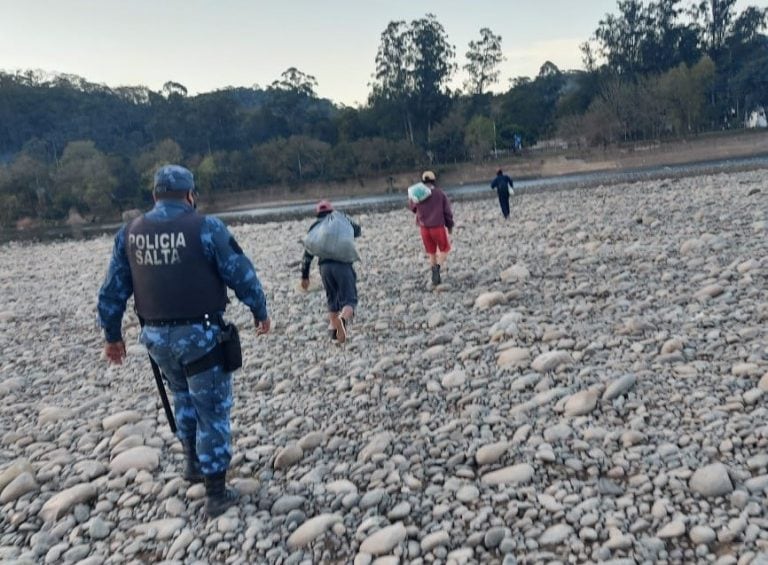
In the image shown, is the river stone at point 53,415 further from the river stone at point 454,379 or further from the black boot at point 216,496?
the river stone at point 454,379

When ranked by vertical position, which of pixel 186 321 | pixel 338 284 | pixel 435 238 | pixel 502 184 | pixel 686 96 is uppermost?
pixel 686 96

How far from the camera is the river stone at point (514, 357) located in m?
5.68

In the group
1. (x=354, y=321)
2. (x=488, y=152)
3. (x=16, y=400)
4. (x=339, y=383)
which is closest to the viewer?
(x=339, y=383)

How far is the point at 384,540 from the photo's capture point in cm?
328

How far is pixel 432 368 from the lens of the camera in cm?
598

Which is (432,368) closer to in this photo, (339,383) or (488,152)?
(339,383)

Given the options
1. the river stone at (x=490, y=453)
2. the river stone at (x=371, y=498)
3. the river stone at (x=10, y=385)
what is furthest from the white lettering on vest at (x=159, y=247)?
the river stone at (x=10, y=385)

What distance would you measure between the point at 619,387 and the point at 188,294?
126 inches

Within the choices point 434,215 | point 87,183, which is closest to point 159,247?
point 434,215

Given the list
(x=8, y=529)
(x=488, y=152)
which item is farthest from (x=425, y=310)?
(x=488, y=152)

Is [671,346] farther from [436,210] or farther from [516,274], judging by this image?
[436,210]

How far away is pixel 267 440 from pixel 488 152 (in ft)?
233

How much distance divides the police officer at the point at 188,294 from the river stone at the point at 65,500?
37.1 inches

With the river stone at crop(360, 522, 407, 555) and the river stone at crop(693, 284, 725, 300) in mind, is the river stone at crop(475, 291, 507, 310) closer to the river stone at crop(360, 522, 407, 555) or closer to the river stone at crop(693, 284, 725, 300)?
the river stone at crop(693, 284, 725, 300)
